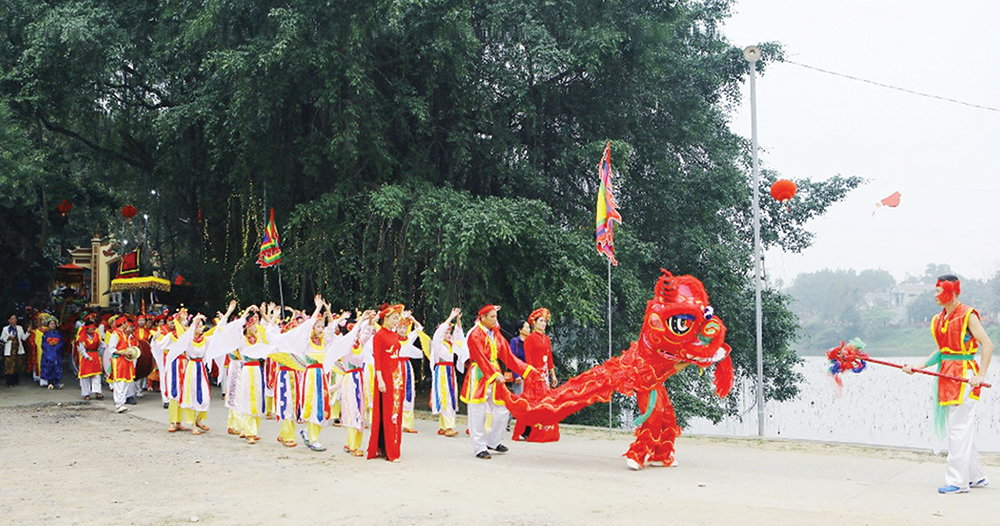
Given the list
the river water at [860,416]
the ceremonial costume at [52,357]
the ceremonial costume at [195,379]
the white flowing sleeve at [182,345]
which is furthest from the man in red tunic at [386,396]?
the ceremonial costume at [52,357]

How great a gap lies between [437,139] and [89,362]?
7299 millimetres

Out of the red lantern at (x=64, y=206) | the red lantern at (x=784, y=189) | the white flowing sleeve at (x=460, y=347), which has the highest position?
the red lantern at (x=64, y=206)

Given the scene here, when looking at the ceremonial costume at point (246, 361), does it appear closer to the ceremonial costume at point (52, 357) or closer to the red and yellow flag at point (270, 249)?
the red and yellow flag at point (270, 249)

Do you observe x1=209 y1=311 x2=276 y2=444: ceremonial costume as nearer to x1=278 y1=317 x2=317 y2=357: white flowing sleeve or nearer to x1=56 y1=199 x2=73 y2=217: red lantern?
x1=278 y1=317 x2=317 y2=357: white flowing sleeve

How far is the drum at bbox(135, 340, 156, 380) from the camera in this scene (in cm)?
1525

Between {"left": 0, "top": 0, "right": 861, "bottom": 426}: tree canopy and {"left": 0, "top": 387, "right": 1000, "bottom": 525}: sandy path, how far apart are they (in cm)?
419

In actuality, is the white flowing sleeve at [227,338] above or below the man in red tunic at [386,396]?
above

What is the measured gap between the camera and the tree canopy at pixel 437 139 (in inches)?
565

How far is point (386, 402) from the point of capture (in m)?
9.38

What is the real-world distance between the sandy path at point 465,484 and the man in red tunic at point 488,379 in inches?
9.6

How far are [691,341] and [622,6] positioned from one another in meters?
8.95

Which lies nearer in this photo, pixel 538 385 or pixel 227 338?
pixel 538 385

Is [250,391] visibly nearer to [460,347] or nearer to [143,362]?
[460,347]

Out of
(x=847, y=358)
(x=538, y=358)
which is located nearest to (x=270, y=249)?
(x=538, y=358)
